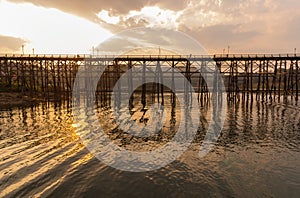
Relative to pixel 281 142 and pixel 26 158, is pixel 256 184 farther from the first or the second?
pixel 26 158

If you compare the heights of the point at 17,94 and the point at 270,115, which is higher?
the point at 17,94

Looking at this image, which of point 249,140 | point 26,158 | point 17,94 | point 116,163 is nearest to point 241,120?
point 249,140

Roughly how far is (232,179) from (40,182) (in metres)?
7.29

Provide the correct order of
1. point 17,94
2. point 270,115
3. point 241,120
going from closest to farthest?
point 241,120 < point 270,115 < point 17,94

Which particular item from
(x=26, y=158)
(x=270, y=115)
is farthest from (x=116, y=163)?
(x=270, y=115)

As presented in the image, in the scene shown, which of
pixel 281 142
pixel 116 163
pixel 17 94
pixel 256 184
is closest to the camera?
pixel 256 184

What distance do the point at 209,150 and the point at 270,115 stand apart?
520 inches

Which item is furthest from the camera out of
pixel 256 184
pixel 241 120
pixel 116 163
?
pixel 241 120

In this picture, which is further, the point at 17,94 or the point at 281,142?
the point at 17,94

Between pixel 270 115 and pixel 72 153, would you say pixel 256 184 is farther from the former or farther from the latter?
pixel 270 115

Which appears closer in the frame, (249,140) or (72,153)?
(72,153)

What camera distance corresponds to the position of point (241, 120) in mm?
20047

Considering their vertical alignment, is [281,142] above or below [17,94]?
below

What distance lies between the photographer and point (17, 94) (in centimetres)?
3422
